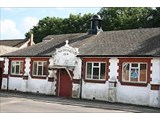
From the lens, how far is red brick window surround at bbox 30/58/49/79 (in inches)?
1092

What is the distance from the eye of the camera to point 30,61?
94.6 ft

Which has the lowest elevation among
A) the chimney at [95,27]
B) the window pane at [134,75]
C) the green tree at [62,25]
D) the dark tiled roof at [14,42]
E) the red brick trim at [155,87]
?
the red brick trim at [155,87]

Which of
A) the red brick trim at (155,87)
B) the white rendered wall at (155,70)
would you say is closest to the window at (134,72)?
the white rendered wall at (155,70)

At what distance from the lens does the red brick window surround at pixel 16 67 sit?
97.1 ft

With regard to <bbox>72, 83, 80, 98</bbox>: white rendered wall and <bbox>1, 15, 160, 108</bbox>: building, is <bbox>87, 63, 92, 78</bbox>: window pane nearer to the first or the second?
<bbox>1, 15, 160, 108</bbox>: building

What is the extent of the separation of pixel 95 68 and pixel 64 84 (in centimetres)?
326

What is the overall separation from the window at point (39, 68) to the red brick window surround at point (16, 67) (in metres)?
1.38

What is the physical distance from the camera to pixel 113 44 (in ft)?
83.8

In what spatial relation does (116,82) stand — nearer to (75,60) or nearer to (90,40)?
(75,60)

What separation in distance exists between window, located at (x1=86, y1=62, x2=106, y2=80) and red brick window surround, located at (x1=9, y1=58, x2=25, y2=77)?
23.7 ft

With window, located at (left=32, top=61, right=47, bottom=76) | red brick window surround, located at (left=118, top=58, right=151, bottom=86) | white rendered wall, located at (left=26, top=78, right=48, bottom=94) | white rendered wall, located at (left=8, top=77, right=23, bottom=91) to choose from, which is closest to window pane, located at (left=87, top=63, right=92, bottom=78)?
red brick window surround, located at (left=118, top=58, right=151, bottom=86)

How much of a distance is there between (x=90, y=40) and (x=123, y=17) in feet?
87.2

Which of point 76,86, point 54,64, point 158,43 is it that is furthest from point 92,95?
point 158,43

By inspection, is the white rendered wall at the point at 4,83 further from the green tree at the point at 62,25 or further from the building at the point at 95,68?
the green tree at the point at 62,25
